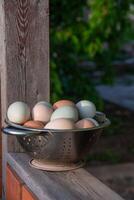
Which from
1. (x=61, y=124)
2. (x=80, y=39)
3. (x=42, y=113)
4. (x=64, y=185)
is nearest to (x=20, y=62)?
(x=42, y=113)

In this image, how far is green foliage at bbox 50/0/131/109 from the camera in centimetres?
687

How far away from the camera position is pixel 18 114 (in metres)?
2.01

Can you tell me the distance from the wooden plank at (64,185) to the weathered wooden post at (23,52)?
0.27 metres

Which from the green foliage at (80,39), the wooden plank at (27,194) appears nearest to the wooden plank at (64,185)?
the wooden plank at (27,194)

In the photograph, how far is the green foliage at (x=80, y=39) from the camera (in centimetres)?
687

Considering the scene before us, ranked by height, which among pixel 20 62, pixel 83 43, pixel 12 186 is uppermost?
pixel 20 62

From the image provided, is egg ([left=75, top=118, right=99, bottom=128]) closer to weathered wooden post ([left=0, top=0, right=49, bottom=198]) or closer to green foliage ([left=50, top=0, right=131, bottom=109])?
weathered wooden post ([left=0, top=0, right=49, bottom=198])

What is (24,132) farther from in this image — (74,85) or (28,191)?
(74,85)

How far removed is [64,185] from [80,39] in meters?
5.64

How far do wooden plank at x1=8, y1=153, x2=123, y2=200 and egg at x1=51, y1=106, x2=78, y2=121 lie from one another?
0.19m

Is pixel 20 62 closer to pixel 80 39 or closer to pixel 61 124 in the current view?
pixel 61 124

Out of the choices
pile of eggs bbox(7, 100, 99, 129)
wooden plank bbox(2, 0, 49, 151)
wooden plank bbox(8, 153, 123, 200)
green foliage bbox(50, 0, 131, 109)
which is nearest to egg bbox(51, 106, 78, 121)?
pile of eggs bbox(7, 100, 99, 129)

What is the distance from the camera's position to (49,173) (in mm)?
2002

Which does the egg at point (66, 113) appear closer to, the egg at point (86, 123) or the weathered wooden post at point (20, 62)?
the egg at point (86, 123)
